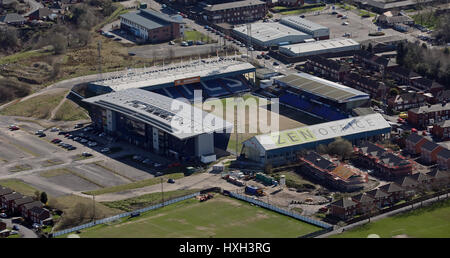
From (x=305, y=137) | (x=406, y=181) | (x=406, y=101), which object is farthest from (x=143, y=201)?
(x=406, y=101)

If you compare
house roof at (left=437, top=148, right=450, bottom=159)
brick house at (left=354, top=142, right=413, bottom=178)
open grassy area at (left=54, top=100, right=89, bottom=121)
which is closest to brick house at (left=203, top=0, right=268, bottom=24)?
open grassy area at (left=54, top=100, right=89, bottom=121)

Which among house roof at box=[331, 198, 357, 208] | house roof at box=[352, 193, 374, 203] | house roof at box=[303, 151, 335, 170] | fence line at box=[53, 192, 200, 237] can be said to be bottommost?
fence line at box=[53, 192, 200, 237]

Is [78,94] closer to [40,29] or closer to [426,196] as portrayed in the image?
[40,29]

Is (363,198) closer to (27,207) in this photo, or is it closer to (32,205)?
(32,205)

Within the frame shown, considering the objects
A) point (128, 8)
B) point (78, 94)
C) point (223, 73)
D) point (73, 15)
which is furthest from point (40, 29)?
point (223, 73)

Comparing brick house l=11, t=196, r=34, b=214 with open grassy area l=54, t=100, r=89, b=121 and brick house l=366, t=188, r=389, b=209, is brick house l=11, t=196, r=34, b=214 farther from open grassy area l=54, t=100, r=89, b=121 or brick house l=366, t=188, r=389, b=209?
brick house l=366, t=188, r=389, b=209

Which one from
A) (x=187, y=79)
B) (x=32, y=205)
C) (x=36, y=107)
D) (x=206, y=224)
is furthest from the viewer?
(x=187, y=79)
